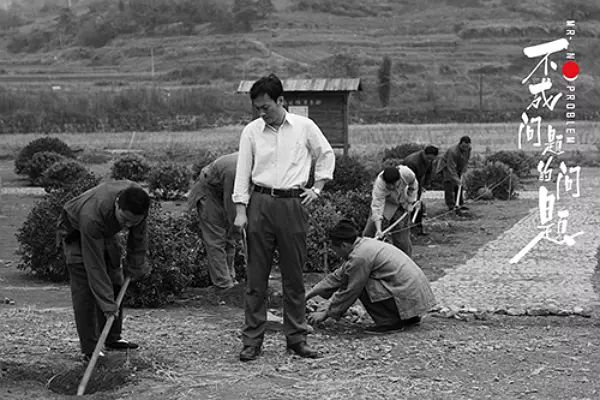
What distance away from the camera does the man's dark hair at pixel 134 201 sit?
22.0ft

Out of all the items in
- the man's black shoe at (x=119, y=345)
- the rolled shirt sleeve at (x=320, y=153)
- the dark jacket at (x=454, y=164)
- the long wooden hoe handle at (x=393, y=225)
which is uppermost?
the rolled shirt sleeve at (x=320, y=153)

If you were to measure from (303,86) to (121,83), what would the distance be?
1921 inches

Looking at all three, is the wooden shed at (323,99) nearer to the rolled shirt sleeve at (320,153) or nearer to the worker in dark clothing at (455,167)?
the worker in dark clothing at (455,167)

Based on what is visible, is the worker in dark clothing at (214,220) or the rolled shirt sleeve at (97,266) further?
the worker in dark clothing at (214,220)

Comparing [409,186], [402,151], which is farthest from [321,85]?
[409,186]

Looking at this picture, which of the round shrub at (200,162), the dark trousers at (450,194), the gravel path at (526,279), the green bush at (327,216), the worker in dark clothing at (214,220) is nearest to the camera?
the gravel path at (526,279)

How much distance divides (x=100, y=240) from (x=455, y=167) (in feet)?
42.0

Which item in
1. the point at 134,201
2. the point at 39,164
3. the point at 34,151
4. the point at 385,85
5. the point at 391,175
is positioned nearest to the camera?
the point at 134,201

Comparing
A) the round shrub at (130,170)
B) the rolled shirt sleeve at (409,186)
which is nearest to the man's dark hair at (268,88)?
the rolled shirt sleeve at (409,186)

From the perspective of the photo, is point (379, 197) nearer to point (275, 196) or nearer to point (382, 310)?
point (382, 310)

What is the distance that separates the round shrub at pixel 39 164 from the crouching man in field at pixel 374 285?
19.2m

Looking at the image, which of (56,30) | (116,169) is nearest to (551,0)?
(56,30)

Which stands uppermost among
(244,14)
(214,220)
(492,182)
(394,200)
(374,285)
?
(244,14)

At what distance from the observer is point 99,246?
274 inches
